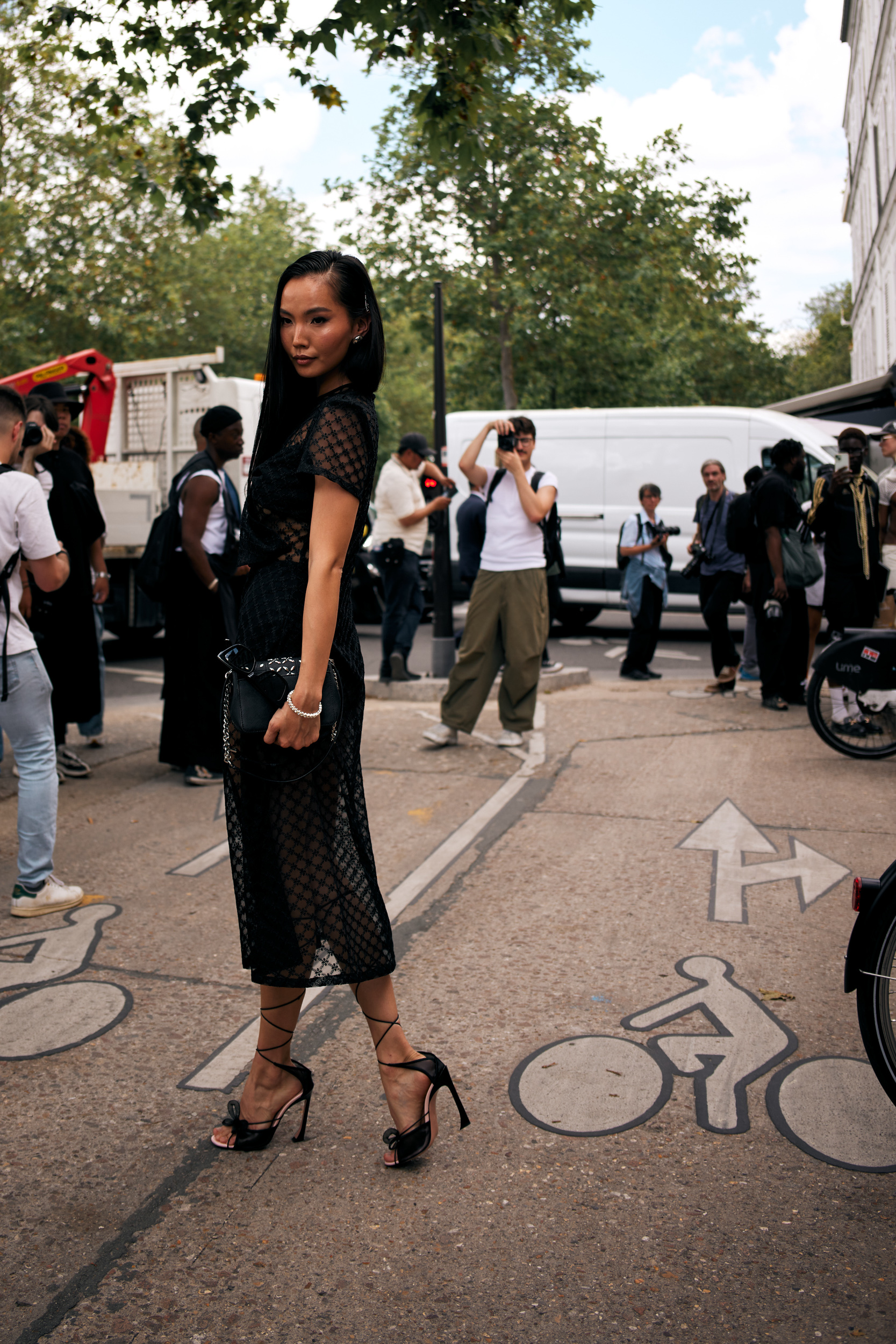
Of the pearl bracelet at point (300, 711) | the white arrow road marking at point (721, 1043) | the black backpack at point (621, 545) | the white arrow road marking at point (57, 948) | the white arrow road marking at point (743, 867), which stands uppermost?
the black backpack at point (621, 545)

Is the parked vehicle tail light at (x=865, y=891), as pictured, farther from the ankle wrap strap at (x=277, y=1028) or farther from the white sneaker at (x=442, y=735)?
the white sneaker at (x=442, y=735)

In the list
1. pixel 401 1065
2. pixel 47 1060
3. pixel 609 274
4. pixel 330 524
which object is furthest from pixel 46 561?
pixel 609 274

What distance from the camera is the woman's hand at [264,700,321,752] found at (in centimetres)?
253

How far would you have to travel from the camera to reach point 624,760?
716cm

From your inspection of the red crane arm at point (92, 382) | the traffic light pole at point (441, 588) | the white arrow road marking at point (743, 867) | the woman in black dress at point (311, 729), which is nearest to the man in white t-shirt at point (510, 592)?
the white arrow road marking at point (743, 867)

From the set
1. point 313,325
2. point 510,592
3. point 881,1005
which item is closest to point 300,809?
point 313,325

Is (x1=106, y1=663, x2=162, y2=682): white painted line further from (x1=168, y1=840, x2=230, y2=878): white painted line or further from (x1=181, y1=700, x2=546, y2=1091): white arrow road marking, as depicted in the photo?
(x1=168, y1=840, x2=230, y2=878): white painted line

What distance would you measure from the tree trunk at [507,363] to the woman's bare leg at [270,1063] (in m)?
24.1

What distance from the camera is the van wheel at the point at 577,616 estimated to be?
1507cm

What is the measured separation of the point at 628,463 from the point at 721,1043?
11.8 m

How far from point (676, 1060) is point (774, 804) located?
3.00 meters

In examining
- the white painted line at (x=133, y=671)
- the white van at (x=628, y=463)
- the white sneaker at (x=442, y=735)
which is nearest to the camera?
the white sneaker at (x=442, y=735)

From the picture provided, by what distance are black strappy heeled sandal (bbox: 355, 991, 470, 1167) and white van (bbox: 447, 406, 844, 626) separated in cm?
1152

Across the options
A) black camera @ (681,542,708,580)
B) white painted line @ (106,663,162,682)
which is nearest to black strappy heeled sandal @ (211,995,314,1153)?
black camera @ (681,542,708,580)
